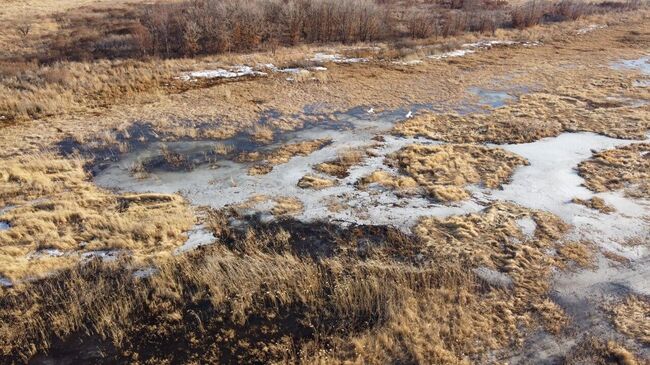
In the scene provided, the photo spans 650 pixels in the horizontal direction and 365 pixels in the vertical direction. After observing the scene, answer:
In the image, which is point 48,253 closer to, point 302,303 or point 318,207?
point 302,303

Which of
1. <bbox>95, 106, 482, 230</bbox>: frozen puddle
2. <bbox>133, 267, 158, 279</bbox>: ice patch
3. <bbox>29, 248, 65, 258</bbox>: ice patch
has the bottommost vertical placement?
<bbox>133, 267, 158, 279</bbox>: ice patch

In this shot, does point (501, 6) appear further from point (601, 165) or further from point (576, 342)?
point (576, 342)

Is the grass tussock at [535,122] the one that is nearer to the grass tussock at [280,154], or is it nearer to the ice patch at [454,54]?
the grass tussock at [280,154]

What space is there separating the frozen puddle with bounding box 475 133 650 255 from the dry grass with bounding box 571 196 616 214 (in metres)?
0.13

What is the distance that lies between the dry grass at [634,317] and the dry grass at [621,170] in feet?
15.9

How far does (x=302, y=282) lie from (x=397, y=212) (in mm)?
3600

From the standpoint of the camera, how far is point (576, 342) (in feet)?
23.9

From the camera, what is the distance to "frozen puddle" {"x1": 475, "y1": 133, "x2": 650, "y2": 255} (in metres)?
10.3

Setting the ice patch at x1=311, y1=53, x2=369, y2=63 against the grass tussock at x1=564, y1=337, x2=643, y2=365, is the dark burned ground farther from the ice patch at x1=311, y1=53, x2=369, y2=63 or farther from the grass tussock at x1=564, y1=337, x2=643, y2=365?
the ice patch at x1=311, y1=53, x2=369, y2=63

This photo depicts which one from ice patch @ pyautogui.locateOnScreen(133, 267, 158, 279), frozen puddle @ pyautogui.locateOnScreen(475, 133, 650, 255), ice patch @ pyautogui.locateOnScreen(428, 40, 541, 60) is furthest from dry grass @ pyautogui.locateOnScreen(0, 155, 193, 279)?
ice patch @ pyautogui.locateOnScreen(428, 40, 541, 60)

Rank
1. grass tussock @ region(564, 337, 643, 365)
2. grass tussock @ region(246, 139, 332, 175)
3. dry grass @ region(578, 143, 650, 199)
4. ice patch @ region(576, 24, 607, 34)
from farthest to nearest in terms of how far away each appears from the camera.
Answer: ice patch @ region(576, 24, 607, 34)
grass tussock @ region(246, 139, 332, 175)
dry grass @ region(578, 143, 650, 199)
grass tussock @ region(564, 337, 643, 365)

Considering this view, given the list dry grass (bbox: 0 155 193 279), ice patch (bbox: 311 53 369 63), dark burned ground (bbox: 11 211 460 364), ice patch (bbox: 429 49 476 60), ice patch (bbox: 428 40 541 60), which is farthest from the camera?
ice patch (bbox: 428 40 541 60)

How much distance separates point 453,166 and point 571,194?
3.27 metres

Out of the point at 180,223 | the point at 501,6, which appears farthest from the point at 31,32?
the point at 501,6
